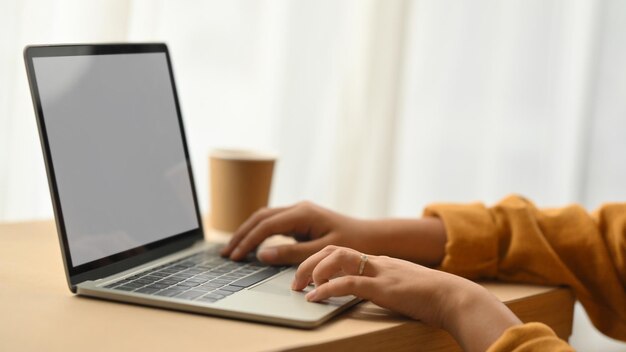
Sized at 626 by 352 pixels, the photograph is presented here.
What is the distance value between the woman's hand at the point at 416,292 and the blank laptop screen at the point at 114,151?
0.64 feet

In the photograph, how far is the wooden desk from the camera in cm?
56

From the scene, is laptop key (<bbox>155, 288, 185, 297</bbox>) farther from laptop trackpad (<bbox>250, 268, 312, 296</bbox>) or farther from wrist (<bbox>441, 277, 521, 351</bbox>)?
wrist (<bbox>441, 277, 521, 351</bbox>)

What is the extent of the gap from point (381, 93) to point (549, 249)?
730mm

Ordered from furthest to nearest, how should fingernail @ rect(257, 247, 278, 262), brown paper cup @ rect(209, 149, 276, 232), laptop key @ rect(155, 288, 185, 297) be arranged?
brown paper cup @ rect(209, 149, 276, 232) → fingernail @ rect(257, 247, 278, 262) → laptop key @ rect(155, 288, 185, 297)

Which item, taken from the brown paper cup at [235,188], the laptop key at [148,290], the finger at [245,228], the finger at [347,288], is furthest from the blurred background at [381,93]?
the finger at [347,288]

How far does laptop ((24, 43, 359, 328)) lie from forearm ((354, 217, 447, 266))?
13 centimetres

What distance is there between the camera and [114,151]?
78 cm

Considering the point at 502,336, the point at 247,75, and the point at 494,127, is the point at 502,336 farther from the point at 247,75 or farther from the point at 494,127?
the point at 494,127

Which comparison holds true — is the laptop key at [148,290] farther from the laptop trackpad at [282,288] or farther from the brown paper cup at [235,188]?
the brown paper cup at [235,188]

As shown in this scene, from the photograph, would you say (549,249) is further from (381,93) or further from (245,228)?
(381,93)

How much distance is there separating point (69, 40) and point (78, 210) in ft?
1.50

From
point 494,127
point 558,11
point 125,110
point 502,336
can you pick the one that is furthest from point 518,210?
point 558,11

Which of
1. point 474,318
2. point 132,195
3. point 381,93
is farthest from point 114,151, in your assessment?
point 381,93

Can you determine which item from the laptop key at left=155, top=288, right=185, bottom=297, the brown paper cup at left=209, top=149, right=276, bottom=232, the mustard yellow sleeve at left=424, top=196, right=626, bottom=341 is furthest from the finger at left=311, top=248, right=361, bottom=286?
the brown paper cup at left=209, top=149, right=276, bottom=232
